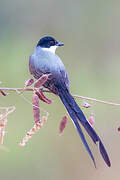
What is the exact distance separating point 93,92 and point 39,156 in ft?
3.50

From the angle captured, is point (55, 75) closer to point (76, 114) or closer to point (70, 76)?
point (76, 114)

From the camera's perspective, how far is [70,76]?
5.82 m

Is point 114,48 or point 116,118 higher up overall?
point 114,48

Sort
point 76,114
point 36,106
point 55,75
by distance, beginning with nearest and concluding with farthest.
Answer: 1. point 36,106
2. point 76,114
3. point 55,75

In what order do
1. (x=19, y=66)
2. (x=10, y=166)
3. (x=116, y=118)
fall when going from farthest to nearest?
(x=19, y=66)
(x=116, y=118)
(x=10, y=166)

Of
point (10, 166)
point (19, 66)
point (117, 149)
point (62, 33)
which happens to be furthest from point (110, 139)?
point (62, 33)

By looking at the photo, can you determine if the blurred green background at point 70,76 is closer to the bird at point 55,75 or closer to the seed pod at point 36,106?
the bird at point 55,75

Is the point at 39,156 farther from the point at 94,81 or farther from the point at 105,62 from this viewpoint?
the point at 105,62

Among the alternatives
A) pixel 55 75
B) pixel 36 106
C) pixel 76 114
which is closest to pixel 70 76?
pixel 55 75

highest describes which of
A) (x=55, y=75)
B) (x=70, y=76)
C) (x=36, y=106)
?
(x=70, y=76)

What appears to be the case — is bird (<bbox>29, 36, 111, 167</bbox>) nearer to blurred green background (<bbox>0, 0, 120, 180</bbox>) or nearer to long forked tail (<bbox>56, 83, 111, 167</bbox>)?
long forked tail (<bbox>56, 83, 111, 167</bbox>)

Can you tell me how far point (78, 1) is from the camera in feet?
25.2

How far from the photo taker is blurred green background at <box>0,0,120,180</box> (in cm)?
506

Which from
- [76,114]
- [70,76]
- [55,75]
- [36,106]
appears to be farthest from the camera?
[70,76]
